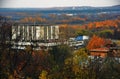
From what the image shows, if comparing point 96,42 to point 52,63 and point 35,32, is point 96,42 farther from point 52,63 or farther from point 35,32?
point 35,32

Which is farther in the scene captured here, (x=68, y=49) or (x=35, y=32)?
(x=68, y=49)

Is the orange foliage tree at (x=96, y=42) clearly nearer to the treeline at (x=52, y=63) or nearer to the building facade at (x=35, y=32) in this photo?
the treeline at (x=52, y=63)

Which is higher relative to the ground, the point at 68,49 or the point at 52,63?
the point at 68,49

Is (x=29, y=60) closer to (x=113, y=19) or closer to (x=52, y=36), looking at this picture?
(x=52, y=36)

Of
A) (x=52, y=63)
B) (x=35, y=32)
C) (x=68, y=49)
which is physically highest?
(x=35, y=32)

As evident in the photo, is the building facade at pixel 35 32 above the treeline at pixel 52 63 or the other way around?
above

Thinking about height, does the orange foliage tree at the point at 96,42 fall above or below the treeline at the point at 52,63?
above

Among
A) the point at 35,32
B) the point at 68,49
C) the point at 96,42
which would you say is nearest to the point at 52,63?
the point at 68,49

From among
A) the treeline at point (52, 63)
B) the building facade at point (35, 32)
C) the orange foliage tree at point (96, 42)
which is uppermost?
the building facade at point (35, 32)

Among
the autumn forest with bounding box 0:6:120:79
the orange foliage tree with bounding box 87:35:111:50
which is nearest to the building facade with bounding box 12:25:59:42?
the autumn forest with bounding box 0:6:120:79

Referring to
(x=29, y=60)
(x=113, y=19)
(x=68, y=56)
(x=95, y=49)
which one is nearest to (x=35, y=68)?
(x=29, y=60)

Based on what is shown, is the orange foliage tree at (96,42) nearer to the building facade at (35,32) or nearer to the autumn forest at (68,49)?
the autumn forest at (68,49)

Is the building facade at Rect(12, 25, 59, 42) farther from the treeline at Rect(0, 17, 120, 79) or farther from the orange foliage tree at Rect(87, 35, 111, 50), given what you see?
the orange foliage tree at Rect(87, 35, 111, 50)

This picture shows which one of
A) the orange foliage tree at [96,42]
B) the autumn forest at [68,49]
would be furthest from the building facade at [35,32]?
the orange foliage tree at [96,42]
